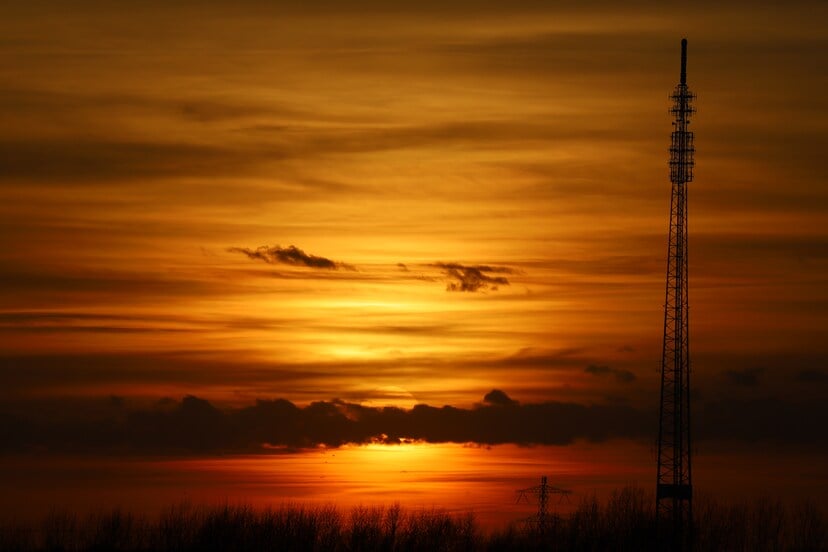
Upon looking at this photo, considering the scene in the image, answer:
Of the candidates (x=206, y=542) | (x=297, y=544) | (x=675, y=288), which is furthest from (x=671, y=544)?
(x=206, y=542)

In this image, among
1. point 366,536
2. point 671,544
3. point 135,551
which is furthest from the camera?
point 366,536

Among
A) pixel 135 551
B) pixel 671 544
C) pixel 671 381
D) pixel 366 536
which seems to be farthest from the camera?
pixel 366 536

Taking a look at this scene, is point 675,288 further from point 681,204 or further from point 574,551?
point 574,551

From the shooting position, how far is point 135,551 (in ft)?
299

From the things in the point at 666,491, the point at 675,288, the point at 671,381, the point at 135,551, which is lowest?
the point at 135,551

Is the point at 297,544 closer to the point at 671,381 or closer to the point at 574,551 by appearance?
the point at 574,551

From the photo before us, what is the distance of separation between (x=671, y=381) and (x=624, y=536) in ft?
72.1

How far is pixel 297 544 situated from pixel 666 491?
3387 cm

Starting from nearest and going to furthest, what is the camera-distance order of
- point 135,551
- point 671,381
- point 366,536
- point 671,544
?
point 671,381 < point 671,544 < point 135,551 < point 366,536

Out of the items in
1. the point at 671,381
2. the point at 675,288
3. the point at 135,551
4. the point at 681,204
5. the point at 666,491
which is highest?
the point at 681,204

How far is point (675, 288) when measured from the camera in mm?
76375

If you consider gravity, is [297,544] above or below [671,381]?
below

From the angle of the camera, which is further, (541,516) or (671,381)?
(541,516)

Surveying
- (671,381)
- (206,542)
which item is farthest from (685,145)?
(206,542)
